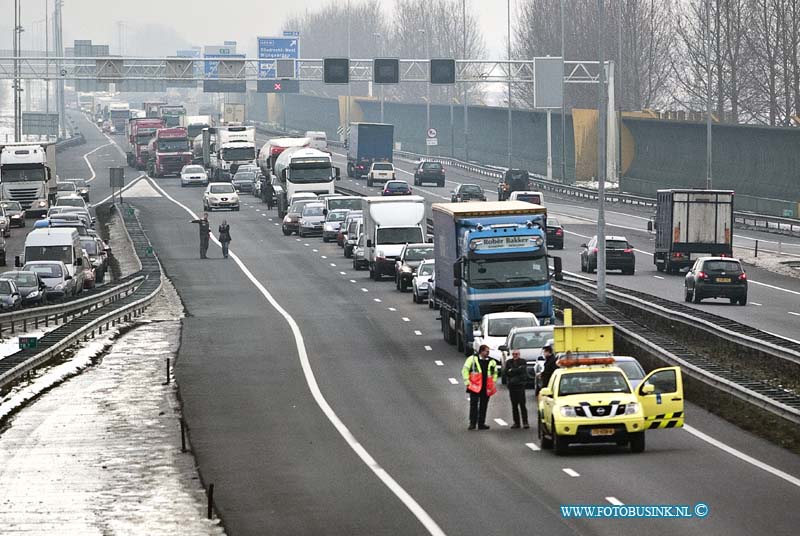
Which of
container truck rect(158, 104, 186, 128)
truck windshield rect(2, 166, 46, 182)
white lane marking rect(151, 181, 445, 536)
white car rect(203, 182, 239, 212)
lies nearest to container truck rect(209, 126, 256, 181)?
white car rect(203, 182, 239, 212)

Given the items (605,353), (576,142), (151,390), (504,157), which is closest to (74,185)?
(576,142)

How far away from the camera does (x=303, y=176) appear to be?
85375mm

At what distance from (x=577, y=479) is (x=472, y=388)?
5182 millimetres

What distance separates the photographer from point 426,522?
1956cm

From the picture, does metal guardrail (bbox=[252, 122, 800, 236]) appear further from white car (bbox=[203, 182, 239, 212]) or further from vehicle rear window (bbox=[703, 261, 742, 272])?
vehicle rear window (bbox=[703, 261, 742, 272])

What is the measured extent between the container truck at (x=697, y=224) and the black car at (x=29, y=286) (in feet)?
77.6

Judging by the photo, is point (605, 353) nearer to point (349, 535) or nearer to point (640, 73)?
point (349, 535)

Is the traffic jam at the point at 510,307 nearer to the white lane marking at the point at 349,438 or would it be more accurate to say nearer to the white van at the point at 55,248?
the white lane marking at the point at 349,438

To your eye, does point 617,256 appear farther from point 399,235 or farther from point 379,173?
point 379,173

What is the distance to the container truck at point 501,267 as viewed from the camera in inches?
1469

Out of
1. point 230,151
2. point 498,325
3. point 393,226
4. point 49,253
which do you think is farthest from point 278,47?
point 498,325

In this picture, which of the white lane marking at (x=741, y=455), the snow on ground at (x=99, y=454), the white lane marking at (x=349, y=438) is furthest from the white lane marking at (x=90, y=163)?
the white lane marking at (x=741, y=455)

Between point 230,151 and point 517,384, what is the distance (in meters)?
83.6

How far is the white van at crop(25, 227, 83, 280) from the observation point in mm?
55844
